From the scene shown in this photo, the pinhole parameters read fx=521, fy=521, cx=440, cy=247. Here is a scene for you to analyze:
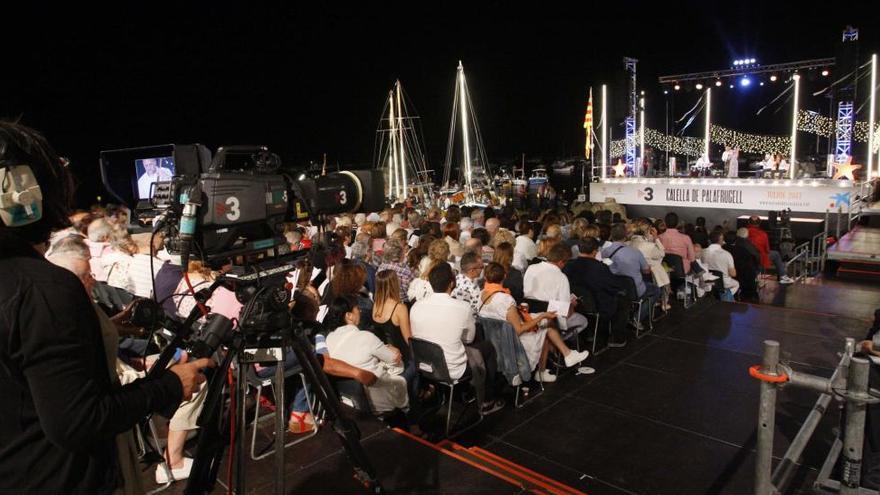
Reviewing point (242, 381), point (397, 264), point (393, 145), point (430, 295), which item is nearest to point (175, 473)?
point (242, 381)

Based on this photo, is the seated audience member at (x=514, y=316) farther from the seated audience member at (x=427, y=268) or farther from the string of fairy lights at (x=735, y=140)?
the string of fairy lights at (x=735, y=140)

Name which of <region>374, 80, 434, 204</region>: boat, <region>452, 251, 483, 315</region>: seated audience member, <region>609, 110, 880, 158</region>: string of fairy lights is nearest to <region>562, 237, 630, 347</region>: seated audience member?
<region>452, 251, 483, 315</region>: seated audience member

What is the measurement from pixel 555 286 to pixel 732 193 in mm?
13080

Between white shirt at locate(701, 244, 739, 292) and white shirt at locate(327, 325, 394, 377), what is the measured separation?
5.80m

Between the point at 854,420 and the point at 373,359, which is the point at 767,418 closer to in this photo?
the point at 854,420

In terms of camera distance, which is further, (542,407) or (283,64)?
(283,64)

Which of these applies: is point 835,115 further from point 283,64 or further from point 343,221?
point 283,64

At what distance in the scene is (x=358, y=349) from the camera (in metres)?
3.41

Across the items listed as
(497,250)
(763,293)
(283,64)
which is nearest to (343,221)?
(497,250)

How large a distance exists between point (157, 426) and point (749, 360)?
17.0 ft

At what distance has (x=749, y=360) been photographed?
504cm

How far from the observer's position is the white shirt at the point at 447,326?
150 inches

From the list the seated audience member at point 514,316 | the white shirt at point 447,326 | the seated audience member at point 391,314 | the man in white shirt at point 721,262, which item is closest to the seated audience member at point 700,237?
the man in white shirt at point 721,262

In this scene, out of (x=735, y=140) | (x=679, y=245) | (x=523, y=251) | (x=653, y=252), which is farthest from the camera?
(x=735, y=140)
